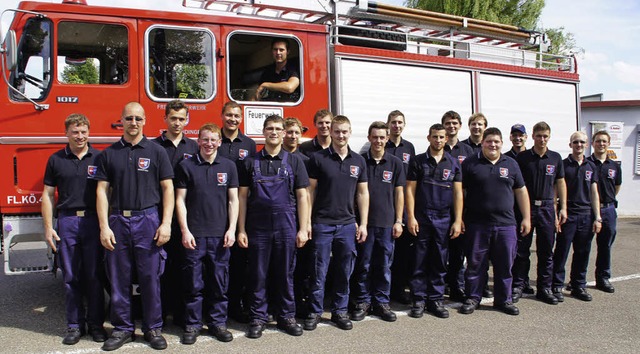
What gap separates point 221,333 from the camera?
4.59 meters

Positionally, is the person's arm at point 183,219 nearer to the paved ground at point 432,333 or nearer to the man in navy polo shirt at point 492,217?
the paved ground at point 432,333

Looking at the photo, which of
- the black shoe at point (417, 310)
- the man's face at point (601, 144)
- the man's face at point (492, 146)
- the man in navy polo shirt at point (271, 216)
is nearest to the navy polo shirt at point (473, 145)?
the man's face at point (492, 146)

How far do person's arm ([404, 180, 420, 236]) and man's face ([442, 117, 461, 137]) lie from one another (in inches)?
32.9

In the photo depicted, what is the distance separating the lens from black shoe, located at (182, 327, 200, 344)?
14.8 ft

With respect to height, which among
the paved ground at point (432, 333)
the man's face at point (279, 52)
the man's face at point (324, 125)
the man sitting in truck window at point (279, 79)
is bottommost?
the paved ground at point (432, 333)

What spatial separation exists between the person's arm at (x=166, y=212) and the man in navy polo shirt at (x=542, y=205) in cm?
361

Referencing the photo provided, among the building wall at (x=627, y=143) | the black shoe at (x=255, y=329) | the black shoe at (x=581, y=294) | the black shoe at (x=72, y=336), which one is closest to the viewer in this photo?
the black shoe at (x=72, y=336)

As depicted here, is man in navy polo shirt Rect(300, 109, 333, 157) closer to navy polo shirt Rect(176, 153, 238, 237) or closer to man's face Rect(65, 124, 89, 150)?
navy polo shirt Rect(176, 153, 238, 237)

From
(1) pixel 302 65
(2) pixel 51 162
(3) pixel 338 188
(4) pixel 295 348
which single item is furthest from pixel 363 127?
(2) pixel 51 162

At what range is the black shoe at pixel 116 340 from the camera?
435cm

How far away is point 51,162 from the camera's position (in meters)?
4.50

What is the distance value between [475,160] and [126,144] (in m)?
3.28

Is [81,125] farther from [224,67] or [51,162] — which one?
[224,67]

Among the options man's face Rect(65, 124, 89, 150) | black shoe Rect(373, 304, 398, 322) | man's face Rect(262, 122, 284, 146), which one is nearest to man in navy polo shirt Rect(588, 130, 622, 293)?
black shoe Rect(373, 304, 398, 322)
